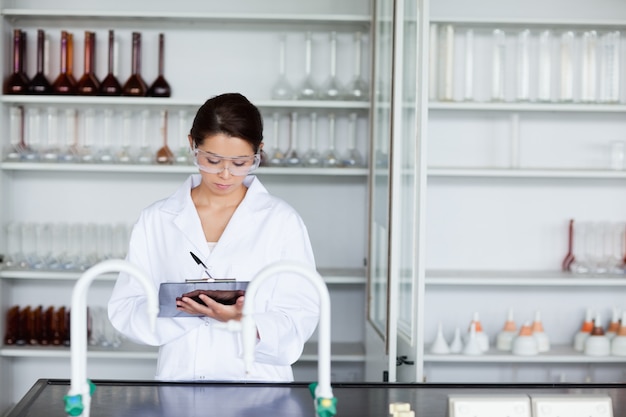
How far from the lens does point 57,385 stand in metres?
1.89

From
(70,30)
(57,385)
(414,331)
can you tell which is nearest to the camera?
(57,385)

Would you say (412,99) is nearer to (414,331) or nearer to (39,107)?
(414,331)

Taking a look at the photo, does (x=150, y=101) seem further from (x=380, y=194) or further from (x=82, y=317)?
(x=82, y=317)

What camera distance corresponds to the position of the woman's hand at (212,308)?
6.15 ft

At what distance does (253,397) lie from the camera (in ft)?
5.88

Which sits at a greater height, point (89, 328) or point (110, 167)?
point (110, 167)

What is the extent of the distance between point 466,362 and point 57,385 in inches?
90.2

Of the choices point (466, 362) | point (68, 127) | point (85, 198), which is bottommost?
point (466, 362)

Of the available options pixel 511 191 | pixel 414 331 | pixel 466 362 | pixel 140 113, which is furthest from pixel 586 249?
pixel 140 113

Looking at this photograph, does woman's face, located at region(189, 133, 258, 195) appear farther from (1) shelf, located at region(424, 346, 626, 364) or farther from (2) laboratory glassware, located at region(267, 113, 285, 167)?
(1) shelf, located at region(424, 346, 626, 364)

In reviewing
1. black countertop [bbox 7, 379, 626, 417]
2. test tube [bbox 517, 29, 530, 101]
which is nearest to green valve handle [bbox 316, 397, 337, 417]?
black countertop [bbox 7, 379, 626, 417]

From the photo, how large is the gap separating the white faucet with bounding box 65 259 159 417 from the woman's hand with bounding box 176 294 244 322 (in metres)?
0.47

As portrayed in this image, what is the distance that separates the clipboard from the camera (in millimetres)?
1893

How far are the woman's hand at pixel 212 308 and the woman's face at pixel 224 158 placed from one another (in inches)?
14.3
